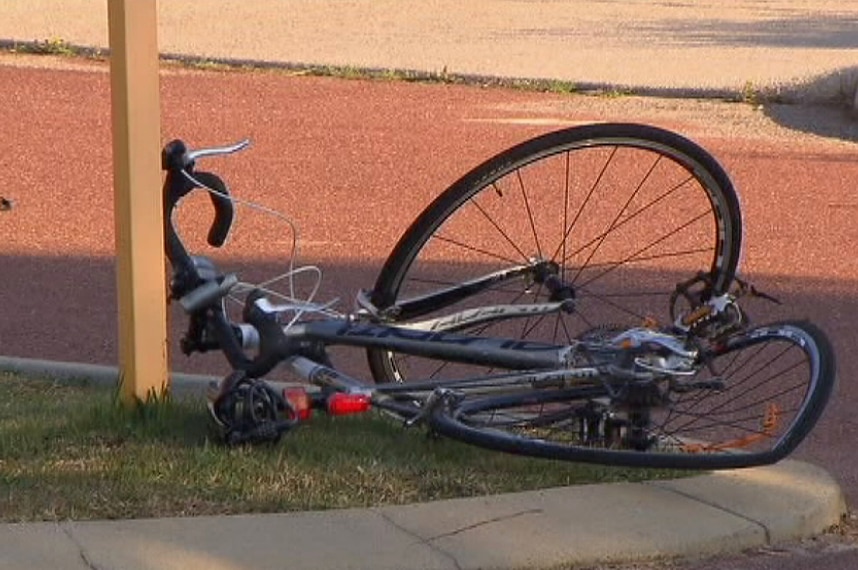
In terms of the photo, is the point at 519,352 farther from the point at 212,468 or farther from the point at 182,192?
the point at 182,192

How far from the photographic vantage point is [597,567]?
4.95 m

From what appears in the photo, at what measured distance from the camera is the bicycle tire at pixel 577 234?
5.59 meters

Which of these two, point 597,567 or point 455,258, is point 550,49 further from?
point 597,567

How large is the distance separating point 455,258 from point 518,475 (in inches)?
127

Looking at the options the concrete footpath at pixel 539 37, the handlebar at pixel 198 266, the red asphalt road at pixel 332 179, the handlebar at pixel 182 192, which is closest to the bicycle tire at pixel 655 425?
the red asphalt road at pixel 332 179

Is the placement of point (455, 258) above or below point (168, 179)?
below

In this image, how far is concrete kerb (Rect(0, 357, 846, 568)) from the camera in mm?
4879

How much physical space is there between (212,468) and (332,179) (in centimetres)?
573

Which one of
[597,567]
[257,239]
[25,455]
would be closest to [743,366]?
[597,567]

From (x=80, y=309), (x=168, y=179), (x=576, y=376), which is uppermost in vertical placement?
(x=168, y=179)

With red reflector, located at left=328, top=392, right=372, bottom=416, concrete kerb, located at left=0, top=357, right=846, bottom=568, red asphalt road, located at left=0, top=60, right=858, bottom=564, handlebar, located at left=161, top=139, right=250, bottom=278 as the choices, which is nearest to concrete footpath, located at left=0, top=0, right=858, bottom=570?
concrete kerb, located at left=0, top=357, right=846, bottom=568

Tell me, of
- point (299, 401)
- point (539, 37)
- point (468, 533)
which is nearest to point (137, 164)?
point (299, 401)

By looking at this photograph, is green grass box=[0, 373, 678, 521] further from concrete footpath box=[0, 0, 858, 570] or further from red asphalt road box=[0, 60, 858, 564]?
red asphalt road box=[0, 60, 858, 564]

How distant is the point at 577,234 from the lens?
31.5 feet
